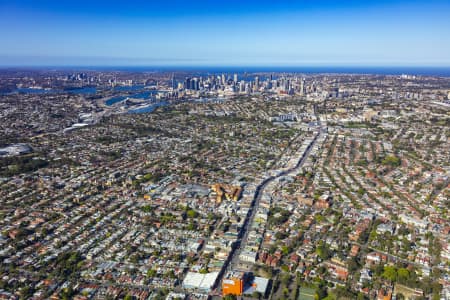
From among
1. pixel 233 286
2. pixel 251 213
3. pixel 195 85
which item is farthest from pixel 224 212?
pixel 195 85

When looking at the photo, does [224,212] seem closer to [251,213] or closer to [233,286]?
[251,213]

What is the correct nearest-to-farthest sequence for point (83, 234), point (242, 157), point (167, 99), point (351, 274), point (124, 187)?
1. point (351, 274)
2. point (83, 234)
3. point (124, 187)
4. point (242, 157)
5. point (167, 99)

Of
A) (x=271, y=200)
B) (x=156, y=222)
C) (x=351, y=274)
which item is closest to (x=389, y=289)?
(x=351, y=274)

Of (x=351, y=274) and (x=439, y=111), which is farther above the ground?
(x=439, y=111)

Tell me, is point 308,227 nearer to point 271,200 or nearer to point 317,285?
point 271,200

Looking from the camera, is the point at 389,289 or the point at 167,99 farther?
the point at 167,99

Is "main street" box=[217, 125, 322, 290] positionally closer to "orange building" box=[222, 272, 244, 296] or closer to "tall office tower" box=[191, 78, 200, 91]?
"orange building" box=[222, 272, 244, 296]

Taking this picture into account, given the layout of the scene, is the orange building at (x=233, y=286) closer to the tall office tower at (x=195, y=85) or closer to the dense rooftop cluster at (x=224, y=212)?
the dense rooftop cluster at (x=224, y=212)

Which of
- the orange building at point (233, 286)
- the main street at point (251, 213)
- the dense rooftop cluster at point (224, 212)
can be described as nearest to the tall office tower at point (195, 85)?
the dense rooftop cluster at point (224, 212)

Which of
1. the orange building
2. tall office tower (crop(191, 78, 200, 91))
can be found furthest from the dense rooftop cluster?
tall office tower (crop(191, 78, 200, 91))

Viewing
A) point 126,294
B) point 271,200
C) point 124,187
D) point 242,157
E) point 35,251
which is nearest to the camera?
point 126,294

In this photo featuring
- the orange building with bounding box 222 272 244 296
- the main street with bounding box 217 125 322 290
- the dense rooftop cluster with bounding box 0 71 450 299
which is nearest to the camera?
the orange building with bounding box 222 272 244 296
